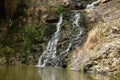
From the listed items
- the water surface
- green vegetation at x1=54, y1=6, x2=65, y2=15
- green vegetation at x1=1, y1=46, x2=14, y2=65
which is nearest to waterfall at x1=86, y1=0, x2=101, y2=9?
green vegetation at x1=54, y1=6, x2=65, y2=15

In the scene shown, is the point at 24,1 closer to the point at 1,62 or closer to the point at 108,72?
the point at 1,62

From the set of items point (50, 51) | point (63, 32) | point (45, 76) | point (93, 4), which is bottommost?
point (50, 51)

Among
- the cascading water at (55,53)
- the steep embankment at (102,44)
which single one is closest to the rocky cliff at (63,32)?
the steep embankment at (102,44)

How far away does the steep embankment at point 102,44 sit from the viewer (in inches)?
664

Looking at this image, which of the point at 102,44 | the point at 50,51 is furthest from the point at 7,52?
the point at 102,44

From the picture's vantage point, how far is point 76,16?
2384 centimetres

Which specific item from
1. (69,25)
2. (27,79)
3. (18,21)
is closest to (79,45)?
(69,25)

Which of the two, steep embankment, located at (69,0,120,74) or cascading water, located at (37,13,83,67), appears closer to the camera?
steep embankment, located at (69,0,120,74)

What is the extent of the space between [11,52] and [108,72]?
8.70m

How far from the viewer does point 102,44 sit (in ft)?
61.0

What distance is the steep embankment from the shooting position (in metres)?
16.9

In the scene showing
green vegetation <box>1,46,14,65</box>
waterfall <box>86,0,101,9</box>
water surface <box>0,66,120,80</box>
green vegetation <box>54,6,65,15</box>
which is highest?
waterfall <box>86,0,101,9</box>

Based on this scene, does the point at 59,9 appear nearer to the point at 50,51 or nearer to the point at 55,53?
the point at 50,51

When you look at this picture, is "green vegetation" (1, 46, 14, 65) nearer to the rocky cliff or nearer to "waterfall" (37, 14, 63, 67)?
the rocky cliff
